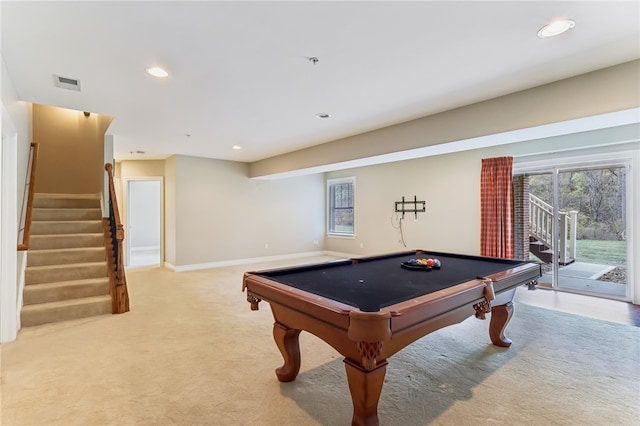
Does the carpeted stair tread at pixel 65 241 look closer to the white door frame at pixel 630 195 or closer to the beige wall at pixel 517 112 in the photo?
the beige wall at pixel 517 112

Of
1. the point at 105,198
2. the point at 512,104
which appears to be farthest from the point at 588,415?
the point at 105,198

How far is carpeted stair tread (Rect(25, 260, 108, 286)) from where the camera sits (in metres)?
3.72

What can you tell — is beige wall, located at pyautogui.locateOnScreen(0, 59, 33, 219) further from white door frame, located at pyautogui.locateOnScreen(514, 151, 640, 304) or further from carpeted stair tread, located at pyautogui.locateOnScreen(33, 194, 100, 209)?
white door frame, located at pyautogui.locateOnScreen(514, 151, 640, 304)

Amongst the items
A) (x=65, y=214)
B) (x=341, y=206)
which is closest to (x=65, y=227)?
(x=65, y=214)

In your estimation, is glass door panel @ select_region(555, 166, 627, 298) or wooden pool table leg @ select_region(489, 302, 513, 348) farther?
glass door panel @ select_region(555, 166, 627, 298)

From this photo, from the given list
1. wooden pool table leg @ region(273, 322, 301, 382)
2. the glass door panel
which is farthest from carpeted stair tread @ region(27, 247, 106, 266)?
the glass door panel

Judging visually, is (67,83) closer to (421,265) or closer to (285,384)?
(285,384)

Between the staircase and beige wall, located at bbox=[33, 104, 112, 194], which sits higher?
beige wall, located at bbox=[33, 104, 112, 194]

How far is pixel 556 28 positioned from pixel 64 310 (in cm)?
540

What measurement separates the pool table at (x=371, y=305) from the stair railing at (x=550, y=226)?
2731 millimetres

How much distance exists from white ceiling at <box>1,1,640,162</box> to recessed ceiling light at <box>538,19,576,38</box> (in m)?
0.05

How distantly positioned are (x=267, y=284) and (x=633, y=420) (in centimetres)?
242

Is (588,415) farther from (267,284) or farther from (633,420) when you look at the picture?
(267,284)

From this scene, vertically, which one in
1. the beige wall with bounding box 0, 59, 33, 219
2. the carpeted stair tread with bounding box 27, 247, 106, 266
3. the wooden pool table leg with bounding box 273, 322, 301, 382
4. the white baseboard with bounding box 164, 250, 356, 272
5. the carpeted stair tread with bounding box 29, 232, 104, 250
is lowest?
the white baseboard with bounding box 164, 250, 356, 272
